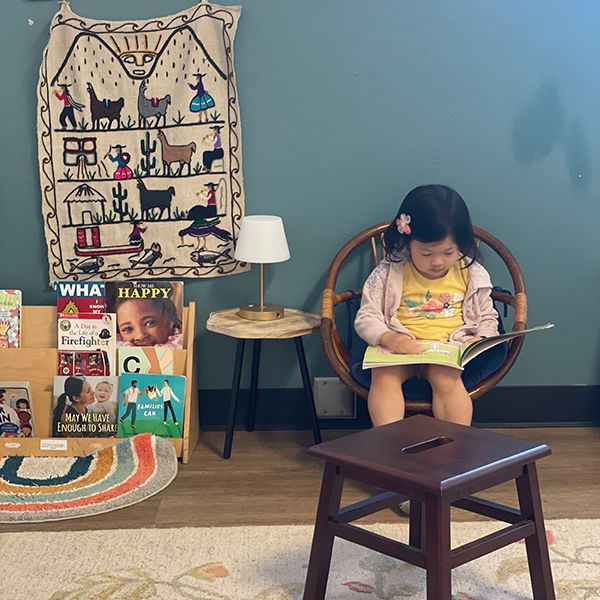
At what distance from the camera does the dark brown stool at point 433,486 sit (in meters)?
1.84

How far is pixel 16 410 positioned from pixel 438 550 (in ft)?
5.66

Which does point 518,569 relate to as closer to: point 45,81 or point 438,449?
point 438,449

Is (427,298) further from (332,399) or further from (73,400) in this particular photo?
(73,400)

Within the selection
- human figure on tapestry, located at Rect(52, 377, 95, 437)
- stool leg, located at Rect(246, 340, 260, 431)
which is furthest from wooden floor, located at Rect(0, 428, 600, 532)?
human figure on tapestry, located at Rect(52, 377, 95, 437)

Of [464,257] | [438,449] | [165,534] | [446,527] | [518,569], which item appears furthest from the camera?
[464,257]

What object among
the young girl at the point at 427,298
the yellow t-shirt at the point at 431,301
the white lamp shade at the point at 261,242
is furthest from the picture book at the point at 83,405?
the yellow t-shirt at the point at 431,301

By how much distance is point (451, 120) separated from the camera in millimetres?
3203

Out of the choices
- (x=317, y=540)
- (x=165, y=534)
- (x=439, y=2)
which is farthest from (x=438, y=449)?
(x=439, y=2)

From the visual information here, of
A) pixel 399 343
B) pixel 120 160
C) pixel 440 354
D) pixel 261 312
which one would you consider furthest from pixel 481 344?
pixel 120 160

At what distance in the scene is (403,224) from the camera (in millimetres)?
2900

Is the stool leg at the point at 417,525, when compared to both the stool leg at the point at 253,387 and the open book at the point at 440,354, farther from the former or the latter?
the stool leg at the point at 253,387

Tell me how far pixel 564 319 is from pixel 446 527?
65.7 inches

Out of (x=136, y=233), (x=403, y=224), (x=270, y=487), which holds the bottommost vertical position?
(x=270, y=487)

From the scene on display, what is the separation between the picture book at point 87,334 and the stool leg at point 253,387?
1.53 ft
